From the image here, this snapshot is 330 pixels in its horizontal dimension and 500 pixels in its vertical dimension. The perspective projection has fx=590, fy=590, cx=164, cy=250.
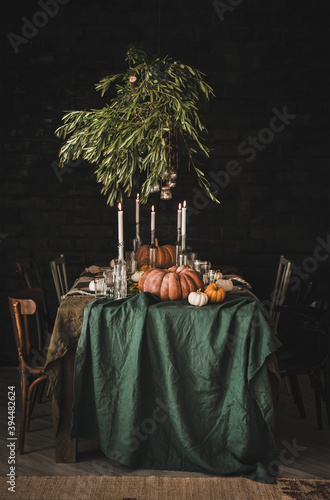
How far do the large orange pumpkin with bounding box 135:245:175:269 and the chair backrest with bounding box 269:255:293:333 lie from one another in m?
0.74

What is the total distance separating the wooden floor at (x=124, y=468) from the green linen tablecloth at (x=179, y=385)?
0.12 meters

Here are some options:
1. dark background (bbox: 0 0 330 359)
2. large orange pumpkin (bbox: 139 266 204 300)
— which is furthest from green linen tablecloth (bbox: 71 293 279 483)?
dark background (bbox: 0 0 330 359)

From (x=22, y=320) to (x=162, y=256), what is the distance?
3.70 feet

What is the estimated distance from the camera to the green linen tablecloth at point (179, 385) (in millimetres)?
2836

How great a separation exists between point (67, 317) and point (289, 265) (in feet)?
5.74

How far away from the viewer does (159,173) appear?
11.1 ft

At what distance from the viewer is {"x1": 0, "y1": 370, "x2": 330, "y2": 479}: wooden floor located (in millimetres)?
2916

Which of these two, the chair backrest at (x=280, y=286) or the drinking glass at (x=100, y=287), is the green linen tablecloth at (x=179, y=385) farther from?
the chair backrest at (x=280, y=286)

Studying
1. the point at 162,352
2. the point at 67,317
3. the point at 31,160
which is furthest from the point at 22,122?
the point at 162,352

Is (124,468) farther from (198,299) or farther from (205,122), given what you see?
(205,122)

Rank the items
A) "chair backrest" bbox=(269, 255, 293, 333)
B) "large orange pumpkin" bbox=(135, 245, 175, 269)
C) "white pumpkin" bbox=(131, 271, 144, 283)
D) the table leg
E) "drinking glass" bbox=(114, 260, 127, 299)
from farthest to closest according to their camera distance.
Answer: "chair backrest" bbox=(269, 255, 293, 333), "large orange pumpkin" bbox=(135, 245, 175, 269), "white pumpkin" bbox=(131, 271, 144, 283), "drinking glass" bbox=(114, 260, 127, 299), the table leg

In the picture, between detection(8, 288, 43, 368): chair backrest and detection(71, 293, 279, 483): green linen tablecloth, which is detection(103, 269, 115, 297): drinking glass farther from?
detection(8, 288, 43, 368): chair backrest

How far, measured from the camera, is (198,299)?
291 cm

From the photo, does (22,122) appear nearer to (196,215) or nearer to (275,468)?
(196,215)
